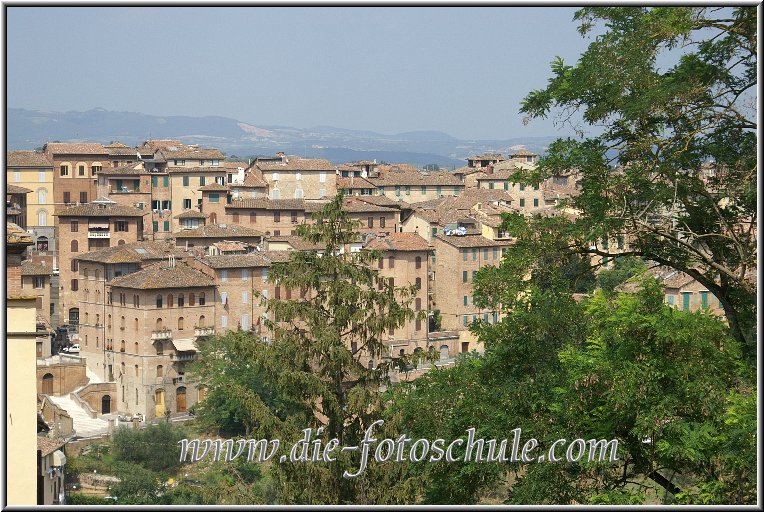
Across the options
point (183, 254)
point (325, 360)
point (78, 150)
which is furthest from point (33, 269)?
point (325, 360)

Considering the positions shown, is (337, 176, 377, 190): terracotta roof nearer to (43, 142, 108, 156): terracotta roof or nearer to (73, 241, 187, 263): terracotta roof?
(43, 142, 108, 156): terracotta roof

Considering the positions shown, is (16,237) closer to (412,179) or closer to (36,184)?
(36,184)

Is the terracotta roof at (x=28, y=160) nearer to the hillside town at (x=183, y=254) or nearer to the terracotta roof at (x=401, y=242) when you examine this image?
the hillside town at (x=183, y=254)

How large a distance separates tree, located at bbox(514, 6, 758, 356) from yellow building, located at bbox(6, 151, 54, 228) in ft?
199

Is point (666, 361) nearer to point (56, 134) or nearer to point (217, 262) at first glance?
point (217, 262)

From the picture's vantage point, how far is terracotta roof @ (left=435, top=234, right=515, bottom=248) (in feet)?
192

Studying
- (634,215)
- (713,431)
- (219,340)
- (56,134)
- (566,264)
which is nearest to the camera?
(713,431)

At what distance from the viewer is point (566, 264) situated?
13.2m

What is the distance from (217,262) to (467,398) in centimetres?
4003

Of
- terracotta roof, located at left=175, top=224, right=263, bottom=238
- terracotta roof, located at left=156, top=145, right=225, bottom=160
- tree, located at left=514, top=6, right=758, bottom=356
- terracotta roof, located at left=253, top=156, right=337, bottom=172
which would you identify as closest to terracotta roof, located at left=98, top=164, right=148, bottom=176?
terracotta roof, located at left=156, top=145, right=225, bottom=160

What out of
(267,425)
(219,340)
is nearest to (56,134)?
(219,340)

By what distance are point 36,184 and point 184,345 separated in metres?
24.1

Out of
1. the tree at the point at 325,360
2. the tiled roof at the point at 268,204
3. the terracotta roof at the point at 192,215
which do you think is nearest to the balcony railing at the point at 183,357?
the tiled roof at the point at 268,204

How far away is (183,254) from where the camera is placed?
55.6 m
